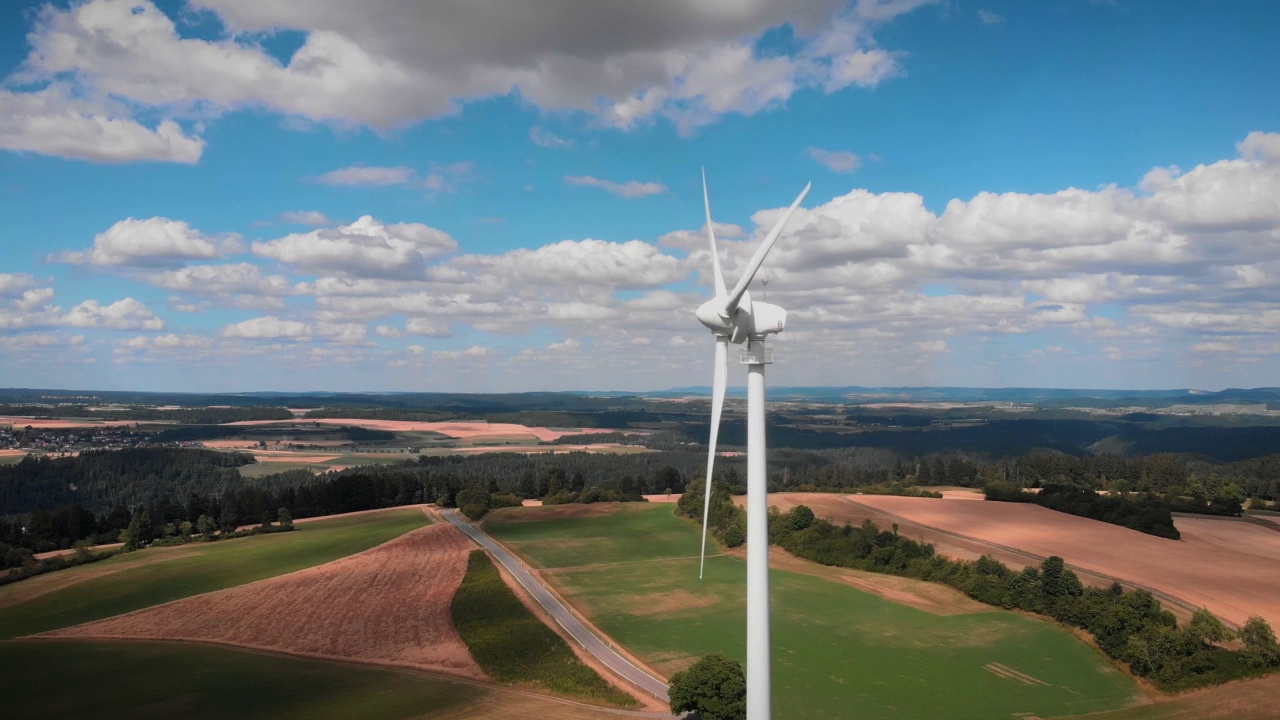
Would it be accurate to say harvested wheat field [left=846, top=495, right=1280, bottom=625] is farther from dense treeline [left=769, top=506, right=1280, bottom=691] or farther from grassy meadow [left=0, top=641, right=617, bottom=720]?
grassy meadow [left=0, top=641, right=617, bottom=720]

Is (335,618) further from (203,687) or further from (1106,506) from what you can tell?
(1106,506)

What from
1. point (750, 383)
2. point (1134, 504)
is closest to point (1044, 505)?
point (1134, 504)

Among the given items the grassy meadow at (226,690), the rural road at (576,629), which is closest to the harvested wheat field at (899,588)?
the rural road at (576,629)

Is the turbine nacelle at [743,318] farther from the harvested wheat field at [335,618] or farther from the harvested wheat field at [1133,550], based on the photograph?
the harvested wheat field at [1133,550]

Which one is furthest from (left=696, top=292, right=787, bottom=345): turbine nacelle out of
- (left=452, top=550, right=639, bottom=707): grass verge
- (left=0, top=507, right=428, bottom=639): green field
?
(left=0, top=507, right=428, bottom=639): green field

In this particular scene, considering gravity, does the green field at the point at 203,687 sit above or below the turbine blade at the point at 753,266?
below
